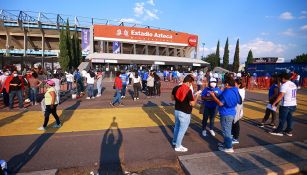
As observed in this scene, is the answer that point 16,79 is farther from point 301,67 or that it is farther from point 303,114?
point 301,67

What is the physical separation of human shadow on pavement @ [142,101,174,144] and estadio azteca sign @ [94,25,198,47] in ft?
94.6

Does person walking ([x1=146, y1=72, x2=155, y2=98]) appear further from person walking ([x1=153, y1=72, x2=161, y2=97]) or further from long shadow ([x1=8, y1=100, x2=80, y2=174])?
long shadow ([x1=8, y1=100, x2=80, y2=174])

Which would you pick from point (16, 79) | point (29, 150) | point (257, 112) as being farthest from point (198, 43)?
point (29, 150)

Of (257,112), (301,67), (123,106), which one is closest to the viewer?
(257,112)

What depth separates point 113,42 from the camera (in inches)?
1503

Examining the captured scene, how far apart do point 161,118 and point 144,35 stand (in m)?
34.4

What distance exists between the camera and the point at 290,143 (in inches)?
225

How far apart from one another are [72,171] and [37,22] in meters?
50.3

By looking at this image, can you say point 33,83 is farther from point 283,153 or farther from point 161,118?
point 283,153

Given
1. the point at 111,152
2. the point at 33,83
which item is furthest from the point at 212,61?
the point at 111,152

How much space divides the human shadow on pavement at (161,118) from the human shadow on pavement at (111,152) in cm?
138

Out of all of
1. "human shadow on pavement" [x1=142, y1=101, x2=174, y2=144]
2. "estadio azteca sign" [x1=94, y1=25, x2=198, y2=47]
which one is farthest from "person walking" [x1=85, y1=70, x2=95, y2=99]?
"estadio azteca sign" [x1=94, y1=25, x2=198, y2=47]

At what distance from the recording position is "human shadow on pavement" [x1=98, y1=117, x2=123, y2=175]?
424 cm

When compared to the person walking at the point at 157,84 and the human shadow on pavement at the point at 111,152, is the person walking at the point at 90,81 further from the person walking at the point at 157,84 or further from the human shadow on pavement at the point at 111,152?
the human shadow on pavement at the point at 111,152
